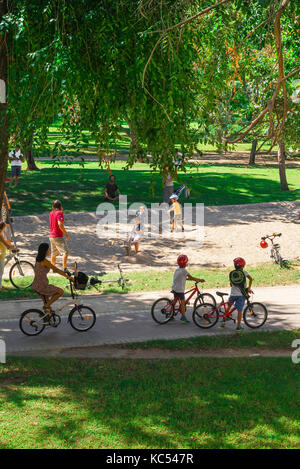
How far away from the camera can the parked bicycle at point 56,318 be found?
10.5m

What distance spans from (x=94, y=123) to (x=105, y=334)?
3872 millimetres

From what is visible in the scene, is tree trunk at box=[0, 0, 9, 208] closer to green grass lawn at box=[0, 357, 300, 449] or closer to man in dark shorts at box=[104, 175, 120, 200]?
green grass lawn at box=[0, 357, 300, 449]

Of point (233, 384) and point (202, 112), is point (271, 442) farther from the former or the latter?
point (202, 112)

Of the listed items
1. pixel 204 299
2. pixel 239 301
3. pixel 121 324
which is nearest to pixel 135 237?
pixel 204 299

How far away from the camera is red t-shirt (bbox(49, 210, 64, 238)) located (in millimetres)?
14719

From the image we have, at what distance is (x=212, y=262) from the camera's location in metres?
16.7

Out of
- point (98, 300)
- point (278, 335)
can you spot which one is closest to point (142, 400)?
point (278, 335)

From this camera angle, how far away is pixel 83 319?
10867mm

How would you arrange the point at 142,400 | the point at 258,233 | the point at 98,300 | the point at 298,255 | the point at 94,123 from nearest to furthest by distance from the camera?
the point at 142,400
the point at 94,123
the point at 98,300
the point at 298,255
the point at 258,233

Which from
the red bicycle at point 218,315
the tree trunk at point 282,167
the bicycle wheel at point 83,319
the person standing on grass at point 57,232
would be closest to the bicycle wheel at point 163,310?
the red bicycle at point 218,315

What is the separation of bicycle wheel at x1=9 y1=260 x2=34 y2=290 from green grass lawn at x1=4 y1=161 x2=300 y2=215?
764 cm

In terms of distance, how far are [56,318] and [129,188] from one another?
16887 millimetres

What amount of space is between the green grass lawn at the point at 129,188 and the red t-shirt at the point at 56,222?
7.58 m

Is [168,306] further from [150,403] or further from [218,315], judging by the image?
[150,403]
